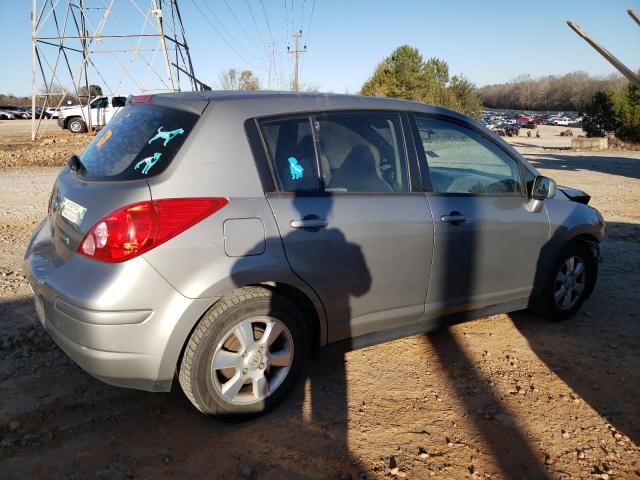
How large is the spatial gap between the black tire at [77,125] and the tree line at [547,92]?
107m

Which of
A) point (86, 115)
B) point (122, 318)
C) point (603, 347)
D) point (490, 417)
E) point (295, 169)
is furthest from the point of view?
point (86, 115)

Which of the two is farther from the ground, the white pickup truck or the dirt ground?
the white pickup truck

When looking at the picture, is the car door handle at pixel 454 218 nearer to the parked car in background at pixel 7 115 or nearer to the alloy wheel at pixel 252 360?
the alloy wheel at pixel 252 360

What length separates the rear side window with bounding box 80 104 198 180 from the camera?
8.34 ft

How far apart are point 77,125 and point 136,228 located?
25.7 m

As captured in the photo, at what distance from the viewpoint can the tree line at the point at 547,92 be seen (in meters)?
117

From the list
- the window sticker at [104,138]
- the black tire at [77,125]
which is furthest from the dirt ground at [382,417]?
the black tire at [77,125]

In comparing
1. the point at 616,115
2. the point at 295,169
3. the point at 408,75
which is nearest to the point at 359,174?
the point at 295,169

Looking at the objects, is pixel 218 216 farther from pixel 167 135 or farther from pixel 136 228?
pixel 167 135

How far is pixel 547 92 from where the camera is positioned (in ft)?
435

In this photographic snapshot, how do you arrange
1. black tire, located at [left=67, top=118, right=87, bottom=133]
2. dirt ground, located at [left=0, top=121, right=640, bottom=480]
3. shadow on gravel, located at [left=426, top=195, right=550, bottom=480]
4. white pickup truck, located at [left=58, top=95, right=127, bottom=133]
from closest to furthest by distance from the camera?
dirt ground, located at [left=0, top=121, right=640, bottom=480], shadow on gravel, located at [left=426, top=195, right=550, bottom=480], white pickup truck, located at [left=58, top=95, right=127, bottom=133], black tire, located at [left=67, top=118, right=87, bottom=133]

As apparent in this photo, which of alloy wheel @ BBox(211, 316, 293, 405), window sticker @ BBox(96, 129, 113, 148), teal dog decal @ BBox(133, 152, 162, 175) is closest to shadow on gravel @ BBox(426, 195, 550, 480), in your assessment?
alloy wheel @ BBox(211, 316, 293, 405)

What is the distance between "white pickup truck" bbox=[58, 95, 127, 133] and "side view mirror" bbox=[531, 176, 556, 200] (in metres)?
22.6

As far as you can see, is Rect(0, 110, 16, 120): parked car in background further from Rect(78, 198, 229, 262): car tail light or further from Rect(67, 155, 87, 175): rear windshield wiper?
Rect(78, 198, 229, 262): car tail light
